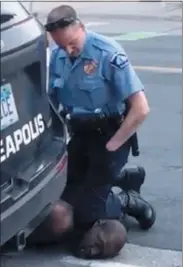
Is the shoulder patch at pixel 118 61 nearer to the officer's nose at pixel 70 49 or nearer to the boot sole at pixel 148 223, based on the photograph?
the officer's nose at pixel 70 49

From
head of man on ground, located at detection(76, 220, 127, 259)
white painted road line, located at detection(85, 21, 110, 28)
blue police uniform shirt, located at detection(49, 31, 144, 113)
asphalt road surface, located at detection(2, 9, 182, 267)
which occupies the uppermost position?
blue police uniform shirt, located at detection(49, 31, 144, 113)

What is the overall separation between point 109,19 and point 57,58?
15.6 meters

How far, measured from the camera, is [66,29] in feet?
15.6

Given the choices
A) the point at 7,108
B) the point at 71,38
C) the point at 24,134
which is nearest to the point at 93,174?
the point at 71,38

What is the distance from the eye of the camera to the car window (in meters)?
3.96

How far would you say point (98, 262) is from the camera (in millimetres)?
5098

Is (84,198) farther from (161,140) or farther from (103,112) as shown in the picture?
(161,140)

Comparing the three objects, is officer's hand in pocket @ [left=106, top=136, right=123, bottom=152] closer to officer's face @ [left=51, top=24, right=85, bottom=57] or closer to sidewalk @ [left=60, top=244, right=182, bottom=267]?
officer's face @ [left=51, top=24, right=85, bottom=57]

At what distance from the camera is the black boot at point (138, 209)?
5.59m

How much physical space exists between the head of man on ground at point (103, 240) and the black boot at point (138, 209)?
1.40 ft

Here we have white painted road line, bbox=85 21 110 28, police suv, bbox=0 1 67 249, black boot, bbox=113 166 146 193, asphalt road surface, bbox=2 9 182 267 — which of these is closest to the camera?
police suv, bbox=0 1 67 249

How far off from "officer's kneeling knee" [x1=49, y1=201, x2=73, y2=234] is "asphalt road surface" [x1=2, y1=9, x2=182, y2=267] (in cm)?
19

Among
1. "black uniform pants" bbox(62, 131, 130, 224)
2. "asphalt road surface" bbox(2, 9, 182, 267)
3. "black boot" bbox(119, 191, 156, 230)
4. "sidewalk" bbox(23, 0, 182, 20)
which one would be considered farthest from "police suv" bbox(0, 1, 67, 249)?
"sidewalk" bbox(23, 0, 182, 20)

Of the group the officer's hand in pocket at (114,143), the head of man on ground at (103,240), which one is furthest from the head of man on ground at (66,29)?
the head of man on ground at (103,240)
